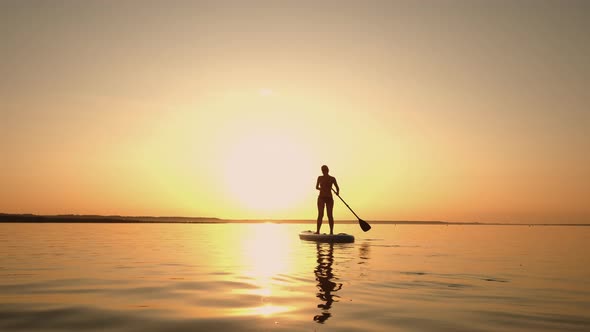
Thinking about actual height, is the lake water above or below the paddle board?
below

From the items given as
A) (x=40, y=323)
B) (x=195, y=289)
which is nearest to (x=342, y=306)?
(x=195, y=289)

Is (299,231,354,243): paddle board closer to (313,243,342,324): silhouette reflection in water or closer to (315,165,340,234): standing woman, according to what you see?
(315,165,340,234): standing woman

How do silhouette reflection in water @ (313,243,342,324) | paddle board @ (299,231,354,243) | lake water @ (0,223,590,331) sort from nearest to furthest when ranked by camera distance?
lake water @ (0,223,590,331) < silhouette reflection in water @ (313,243,342,324) < paddle board @ (299,231,354,243)

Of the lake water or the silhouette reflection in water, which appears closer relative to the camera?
the lake water

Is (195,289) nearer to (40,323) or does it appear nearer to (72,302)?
(72,302)

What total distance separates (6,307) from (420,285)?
6.89 metres

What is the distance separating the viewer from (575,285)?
9.91 metres

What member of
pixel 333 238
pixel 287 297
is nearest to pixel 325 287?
pixel 287 297

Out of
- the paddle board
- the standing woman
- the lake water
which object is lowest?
the lake water

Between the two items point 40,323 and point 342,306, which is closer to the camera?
point 40,323

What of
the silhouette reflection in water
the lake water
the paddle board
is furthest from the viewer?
the paddle board

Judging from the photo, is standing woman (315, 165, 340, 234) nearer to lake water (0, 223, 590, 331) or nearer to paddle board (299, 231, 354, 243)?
paddle board (299, 231, 354, 243)

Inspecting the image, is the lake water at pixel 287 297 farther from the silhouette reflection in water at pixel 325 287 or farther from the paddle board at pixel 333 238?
the paddle board at pixel 333 238

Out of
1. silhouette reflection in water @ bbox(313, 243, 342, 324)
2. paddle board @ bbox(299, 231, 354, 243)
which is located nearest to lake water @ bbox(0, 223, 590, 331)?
silhouette reflection in water @ bbox(313, 243, 342, 324)
